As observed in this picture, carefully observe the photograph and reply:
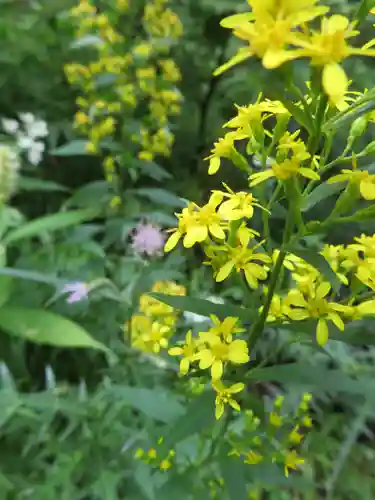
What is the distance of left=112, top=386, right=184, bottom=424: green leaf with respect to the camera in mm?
605

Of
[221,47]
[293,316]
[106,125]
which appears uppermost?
[221,47]

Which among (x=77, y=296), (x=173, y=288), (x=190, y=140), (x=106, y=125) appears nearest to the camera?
(x=173, y=288)

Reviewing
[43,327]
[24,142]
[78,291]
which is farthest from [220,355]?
[24,142]

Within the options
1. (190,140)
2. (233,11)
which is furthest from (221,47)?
(190,140)

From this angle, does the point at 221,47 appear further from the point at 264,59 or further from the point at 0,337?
the point at 264,59

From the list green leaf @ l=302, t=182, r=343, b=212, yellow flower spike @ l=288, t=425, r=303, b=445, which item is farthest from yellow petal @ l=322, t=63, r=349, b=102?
yellow flower spike @ l=288, t=425, r=303, b=445

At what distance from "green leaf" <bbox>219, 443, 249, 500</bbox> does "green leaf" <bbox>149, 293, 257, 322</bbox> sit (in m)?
0.13

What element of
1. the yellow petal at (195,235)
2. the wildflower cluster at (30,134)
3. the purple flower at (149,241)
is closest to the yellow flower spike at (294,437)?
the yellow petal at (195,235)

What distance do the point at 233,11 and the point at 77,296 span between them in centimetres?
88

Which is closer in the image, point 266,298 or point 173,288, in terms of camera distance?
point 266,298

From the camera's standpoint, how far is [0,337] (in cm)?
113

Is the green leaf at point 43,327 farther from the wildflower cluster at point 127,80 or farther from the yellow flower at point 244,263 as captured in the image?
the yellow flower at point 244,263

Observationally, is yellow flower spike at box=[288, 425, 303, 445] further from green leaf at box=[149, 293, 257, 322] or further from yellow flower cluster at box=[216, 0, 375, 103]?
yellow flower cluster at box=[216, 0, 375, 103]

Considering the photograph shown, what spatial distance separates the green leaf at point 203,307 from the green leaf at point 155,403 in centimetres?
16
